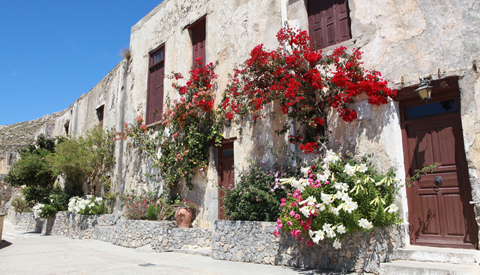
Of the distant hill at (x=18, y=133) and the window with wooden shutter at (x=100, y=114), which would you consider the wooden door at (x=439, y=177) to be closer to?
the window with wooden shutter at (x=100, y=114)

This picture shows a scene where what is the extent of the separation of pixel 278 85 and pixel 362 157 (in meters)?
1.98

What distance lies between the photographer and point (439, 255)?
4.96 metres

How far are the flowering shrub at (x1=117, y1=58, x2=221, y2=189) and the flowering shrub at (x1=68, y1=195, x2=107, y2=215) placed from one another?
3.76 meters

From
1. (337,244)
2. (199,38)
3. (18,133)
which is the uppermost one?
(18,133)

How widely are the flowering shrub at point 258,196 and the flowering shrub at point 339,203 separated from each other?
2.97 ft

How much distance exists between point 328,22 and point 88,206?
9768mm

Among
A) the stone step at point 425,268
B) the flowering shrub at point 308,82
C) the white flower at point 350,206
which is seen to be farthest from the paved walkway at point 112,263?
the flowering shrub at point 308,82

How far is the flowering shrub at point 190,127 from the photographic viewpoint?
920 cm

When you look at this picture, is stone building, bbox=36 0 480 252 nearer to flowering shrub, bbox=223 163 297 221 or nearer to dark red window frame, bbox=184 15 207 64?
flowering shrub, bbox=223 163 297 221

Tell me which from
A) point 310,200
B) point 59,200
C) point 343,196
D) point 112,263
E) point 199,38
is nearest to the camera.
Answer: point 343,196

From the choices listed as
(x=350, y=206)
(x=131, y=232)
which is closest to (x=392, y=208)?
(x=350, y=206)

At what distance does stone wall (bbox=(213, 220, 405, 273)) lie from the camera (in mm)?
5195

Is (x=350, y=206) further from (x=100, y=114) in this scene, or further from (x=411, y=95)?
(x=100, y=114)

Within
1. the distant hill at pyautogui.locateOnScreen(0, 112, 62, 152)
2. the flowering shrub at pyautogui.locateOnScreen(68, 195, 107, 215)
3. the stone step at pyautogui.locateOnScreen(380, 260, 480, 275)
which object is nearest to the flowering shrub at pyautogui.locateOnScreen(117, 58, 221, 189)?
the flowering shrub at pyautogui.locateOnScreen(68, 195, 107, 215)
